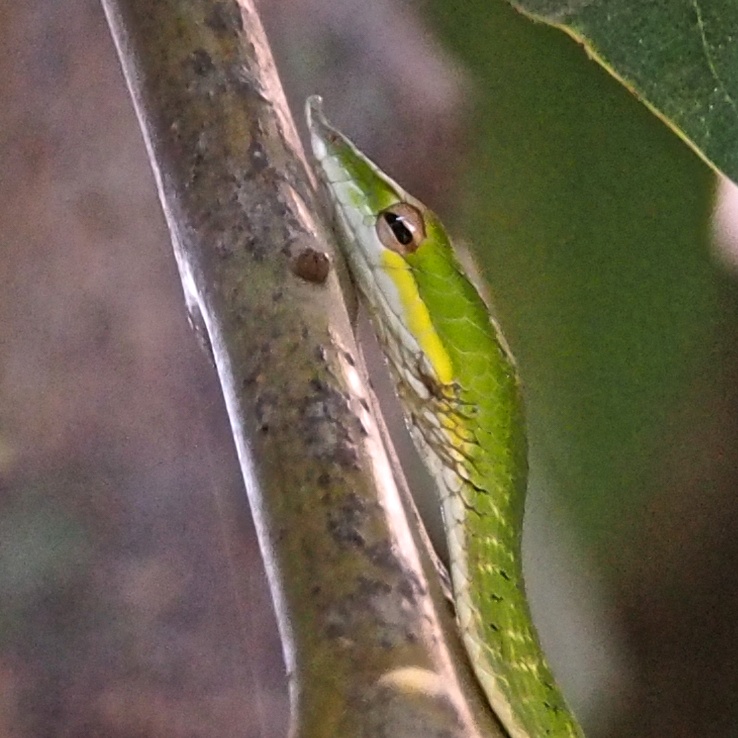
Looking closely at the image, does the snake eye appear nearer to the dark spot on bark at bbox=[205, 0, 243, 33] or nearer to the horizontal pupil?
the horizontal pupil

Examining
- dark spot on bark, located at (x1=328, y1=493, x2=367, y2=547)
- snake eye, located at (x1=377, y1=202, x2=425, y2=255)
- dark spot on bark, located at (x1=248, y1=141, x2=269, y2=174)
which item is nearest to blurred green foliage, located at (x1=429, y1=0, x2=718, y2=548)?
snake eye, located at (x1=377, y1=202, x2=425, y2=255)

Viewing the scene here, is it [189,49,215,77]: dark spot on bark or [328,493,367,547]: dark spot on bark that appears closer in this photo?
[328,493,367,547]: dark spot on bark

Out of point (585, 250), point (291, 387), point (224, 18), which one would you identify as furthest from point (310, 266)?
point (585, 250)

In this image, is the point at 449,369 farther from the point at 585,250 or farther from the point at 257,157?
the point at 585,250

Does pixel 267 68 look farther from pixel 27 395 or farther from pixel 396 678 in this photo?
pixel 27 395

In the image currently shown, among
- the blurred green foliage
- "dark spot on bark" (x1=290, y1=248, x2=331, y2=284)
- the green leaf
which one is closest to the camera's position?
the green leaf

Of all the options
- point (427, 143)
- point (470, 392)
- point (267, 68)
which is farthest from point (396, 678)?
point (427, 143)
